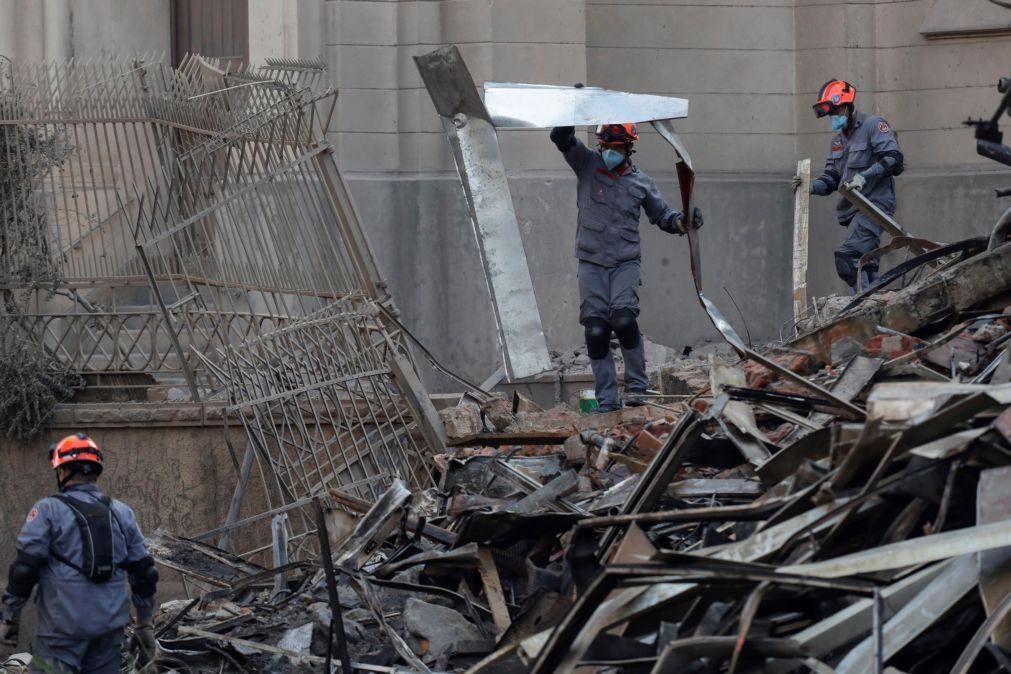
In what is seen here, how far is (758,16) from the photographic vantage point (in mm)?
14008

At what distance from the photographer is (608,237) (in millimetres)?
8859

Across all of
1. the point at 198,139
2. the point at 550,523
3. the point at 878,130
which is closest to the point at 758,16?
the point at 878,130

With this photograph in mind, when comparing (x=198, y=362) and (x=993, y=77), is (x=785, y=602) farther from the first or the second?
(x=993, y=77)

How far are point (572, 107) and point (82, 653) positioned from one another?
334 cm

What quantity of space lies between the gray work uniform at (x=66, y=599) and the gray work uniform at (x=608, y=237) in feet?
11.4

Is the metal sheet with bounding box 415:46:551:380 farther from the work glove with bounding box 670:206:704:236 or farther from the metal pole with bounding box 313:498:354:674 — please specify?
the metal pole with bounding box 313:498:354:674

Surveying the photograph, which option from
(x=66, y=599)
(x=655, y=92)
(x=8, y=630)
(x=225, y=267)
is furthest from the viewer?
(x=655, y=92)

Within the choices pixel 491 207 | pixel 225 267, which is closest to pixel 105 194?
pixel 225 267

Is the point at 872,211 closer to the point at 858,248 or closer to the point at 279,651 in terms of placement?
the point at 858,248

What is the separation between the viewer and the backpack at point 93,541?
636 cm

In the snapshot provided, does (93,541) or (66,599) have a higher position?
(93,541)

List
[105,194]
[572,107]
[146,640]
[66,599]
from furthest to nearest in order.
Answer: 1. [105,194]
2. [572,107]
3. [66,599]
4. [146,640]

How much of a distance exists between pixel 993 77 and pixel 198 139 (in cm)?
757

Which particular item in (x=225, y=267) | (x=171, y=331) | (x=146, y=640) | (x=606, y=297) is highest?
(x=225, y=267)
